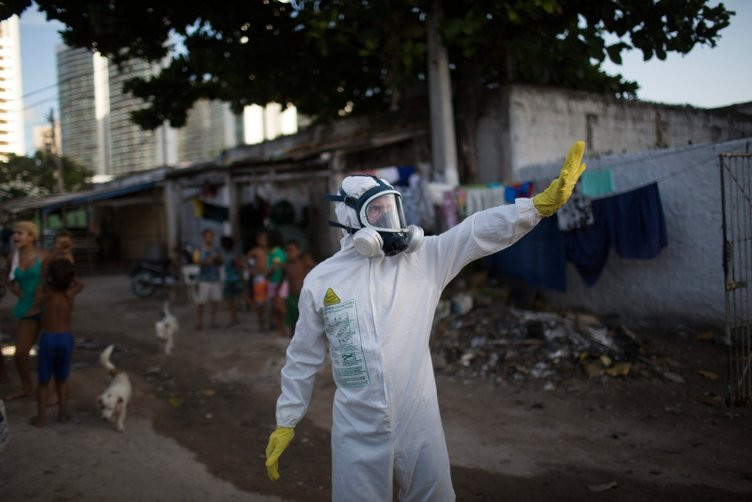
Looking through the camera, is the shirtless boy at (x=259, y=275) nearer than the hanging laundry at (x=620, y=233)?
No

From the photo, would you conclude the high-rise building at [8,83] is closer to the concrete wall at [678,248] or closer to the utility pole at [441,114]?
the utility pole at [441,114]

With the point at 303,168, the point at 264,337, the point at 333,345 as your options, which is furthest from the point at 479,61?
the point at 333,345

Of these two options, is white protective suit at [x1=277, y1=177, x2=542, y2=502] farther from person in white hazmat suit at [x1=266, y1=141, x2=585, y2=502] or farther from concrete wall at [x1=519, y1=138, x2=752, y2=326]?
concrete wall at [x1=519, y1=138, x2=752, y2=326]

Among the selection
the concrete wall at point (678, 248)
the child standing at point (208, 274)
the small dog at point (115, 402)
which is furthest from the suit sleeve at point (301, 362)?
the child standing at point (208, 274)

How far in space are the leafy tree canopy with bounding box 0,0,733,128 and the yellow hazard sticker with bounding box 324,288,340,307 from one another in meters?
4.52

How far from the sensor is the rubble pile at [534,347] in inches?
247

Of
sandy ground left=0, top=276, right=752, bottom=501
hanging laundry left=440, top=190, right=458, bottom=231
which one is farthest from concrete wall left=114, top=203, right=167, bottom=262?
hanging laundry left=440, top=190, right=458, bottom=231

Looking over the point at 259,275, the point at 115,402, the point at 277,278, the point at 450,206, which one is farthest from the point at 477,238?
the point at 259,275

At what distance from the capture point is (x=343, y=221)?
8.96 ft

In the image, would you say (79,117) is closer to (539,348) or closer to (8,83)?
(8,83)

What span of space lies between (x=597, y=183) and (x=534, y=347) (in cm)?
229

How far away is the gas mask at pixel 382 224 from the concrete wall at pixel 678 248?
510 centimetres

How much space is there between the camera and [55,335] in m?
5.14

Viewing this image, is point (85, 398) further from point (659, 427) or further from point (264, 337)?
point (659, 427)
